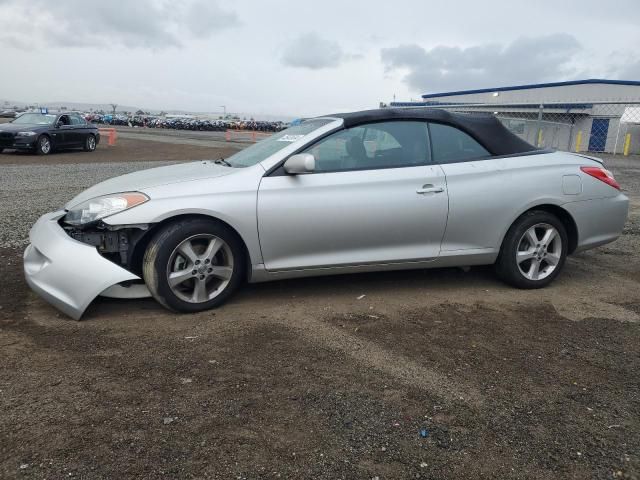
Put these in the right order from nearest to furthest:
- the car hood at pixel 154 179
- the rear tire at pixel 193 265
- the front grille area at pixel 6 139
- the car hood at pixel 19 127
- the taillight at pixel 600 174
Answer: the rear tire at pixel 193 265 → the car hood at pixel 154 179 → the taillight at pixel 600 174 → the front grille area at pixel 6 139 → the car hood at pixel 19 127

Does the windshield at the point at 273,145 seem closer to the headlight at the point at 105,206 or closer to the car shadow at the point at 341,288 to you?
the headlight at the point at 105,206

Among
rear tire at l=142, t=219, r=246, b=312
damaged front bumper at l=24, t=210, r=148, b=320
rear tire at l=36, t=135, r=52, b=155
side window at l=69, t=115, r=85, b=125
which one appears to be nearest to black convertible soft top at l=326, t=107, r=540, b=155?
rear tire at l=142, t=219, r=246, b=312

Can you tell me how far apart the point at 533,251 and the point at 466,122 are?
4.20ft

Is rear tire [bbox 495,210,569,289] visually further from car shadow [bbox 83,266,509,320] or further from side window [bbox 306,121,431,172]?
side window [bbox 306,121,431,172]

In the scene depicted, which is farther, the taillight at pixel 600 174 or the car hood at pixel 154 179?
the taillight at pixel 600 174

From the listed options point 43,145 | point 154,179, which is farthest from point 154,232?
point 43,145

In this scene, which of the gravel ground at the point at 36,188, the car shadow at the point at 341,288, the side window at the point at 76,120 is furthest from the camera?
the side window at the point at 76,120

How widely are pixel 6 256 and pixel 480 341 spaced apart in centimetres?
470

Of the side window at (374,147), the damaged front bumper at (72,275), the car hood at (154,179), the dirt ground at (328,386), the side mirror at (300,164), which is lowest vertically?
the dirt ground at (328,386)

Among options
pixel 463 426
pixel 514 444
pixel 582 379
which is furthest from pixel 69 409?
pixel 582 379

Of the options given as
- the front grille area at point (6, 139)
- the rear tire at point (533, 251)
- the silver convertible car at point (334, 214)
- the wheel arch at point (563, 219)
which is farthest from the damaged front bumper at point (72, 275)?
the front grille area at point (6, 139)

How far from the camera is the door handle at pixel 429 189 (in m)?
4.40

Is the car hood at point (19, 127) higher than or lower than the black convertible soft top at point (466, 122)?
lower

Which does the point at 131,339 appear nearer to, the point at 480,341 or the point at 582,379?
the point at 480,341
